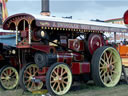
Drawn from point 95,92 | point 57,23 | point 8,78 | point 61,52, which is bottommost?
point 95,92

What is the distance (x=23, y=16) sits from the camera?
582 centimetres

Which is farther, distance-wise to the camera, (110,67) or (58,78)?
(110,67)

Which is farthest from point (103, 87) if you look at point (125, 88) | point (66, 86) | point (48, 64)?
point (48, 64)

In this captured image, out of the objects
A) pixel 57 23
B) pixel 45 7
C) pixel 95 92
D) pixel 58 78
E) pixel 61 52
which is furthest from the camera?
pixel 45 7

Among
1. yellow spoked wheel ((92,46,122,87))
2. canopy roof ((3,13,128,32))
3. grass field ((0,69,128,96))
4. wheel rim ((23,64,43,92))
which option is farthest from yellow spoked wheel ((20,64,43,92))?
yellow spoked wheel ((92,46,122,87))

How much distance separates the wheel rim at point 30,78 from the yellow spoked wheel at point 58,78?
849mm

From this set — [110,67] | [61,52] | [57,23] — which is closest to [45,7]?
[110,67]

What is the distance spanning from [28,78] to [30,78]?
62mm

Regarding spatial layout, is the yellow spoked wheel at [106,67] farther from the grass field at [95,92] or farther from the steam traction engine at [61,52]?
the grass field at [95,92]

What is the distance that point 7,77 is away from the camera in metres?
6.92

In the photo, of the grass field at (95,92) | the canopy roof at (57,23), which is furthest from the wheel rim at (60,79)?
the canopy roof at (57,23)

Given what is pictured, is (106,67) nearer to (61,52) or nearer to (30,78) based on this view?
(61,52)

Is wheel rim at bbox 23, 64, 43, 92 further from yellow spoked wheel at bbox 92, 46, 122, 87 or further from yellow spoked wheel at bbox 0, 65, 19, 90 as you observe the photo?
yellow spoked wheel at bbox 92, 46, 122, 87

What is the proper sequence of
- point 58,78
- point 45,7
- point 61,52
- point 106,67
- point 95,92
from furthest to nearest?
point 45,7, point 106,67, point 61,52, point 95,92, point 58,78
